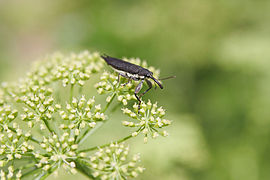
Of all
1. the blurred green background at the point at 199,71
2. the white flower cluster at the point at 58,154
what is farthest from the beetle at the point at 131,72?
the blurred green background at the point at 199,71

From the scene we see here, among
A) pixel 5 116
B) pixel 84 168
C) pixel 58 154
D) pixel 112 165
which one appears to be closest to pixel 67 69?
pixel 5 116

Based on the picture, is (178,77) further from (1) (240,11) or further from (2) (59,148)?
(2) (59,148)

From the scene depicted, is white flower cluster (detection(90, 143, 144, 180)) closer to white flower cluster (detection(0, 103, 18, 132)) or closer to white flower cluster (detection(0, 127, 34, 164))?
white flower cluster (detection(0, 127, 34, 164))

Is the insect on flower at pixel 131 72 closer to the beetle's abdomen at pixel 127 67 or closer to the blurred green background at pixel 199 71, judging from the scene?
the beetle's abdomen at pixel 127 67

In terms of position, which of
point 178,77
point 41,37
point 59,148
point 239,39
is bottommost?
point 59,148

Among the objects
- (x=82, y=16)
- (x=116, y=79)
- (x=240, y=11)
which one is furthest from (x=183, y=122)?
(x=82, y=16)

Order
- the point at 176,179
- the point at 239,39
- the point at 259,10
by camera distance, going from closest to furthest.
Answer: the point at 176,179, the point at 239,39, the point at 259,10
